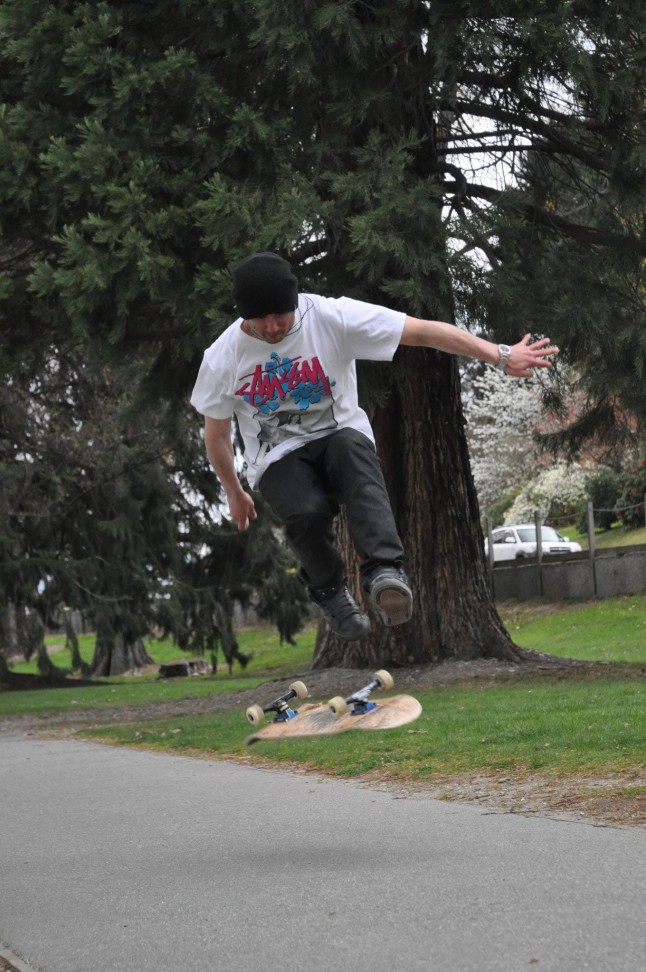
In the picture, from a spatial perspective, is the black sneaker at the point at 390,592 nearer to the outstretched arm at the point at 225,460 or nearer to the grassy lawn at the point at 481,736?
the outstretched arm at the point at 225,460

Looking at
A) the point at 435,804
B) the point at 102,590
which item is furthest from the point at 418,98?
the point at 102,590

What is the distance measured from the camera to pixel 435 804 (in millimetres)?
7410

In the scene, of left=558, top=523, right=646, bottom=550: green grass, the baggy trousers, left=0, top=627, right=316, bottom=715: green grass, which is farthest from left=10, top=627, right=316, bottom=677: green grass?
the baggy trousers

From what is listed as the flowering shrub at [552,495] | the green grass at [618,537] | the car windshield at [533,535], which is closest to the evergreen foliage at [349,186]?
the green grass at [618,537]

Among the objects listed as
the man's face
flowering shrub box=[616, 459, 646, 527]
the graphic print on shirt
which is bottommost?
the graphic print on shirt

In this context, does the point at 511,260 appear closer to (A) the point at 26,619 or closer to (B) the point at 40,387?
(B) the point at 40,387

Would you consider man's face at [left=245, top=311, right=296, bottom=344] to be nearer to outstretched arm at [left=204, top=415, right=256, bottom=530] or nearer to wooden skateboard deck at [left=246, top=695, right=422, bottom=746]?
outstretched arm at [left=204, top=415, right=256, bottom=530]

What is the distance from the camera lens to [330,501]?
6605 millimetres

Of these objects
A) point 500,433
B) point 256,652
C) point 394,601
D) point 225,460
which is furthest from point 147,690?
point 500,433

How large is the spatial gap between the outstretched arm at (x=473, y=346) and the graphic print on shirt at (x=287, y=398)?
0.46 m

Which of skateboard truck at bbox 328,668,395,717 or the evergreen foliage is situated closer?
skateboard truck at bbox 328,668,395,717

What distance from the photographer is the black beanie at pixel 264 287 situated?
6.11 m

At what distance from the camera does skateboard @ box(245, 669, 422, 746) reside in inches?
244

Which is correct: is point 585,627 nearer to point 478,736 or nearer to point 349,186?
point 349,186
